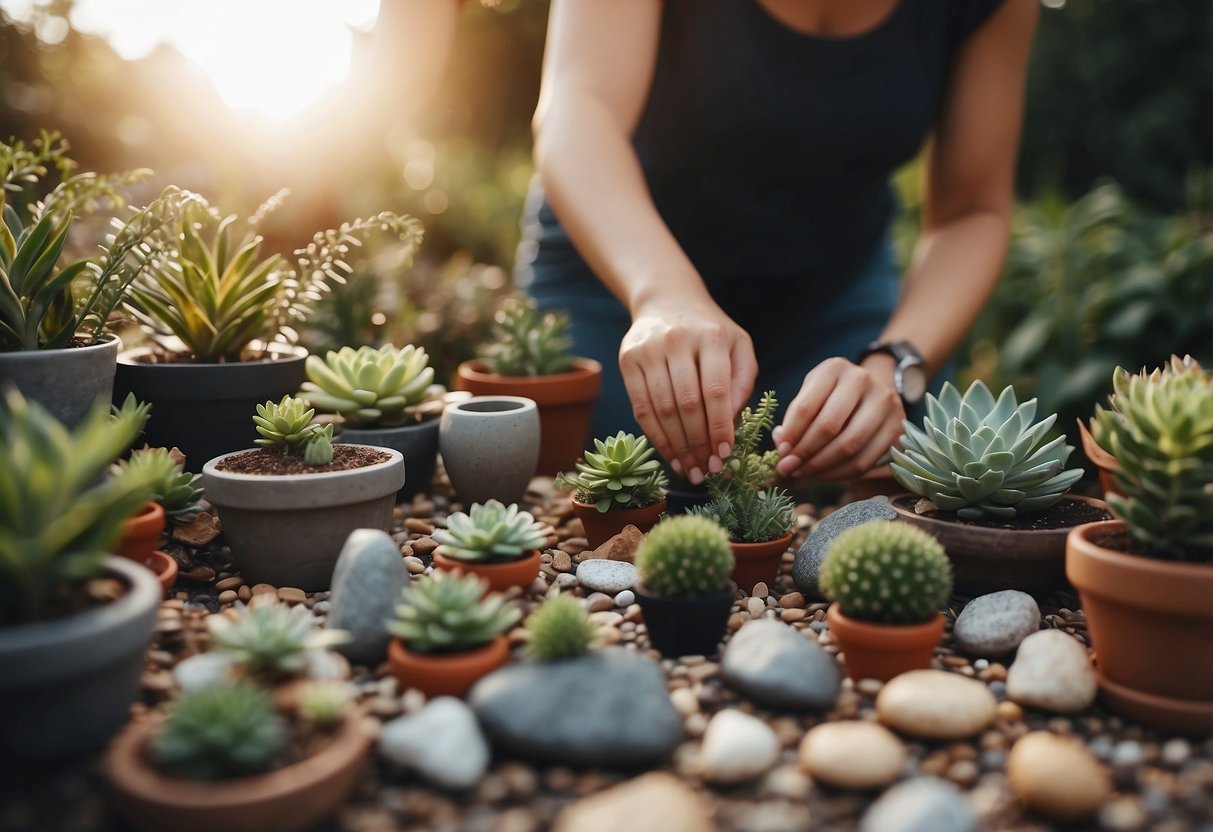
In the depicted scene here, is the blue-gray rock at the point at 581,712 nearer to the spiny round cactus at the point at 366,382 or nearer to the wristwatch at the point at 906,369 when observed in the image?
the spiny round cactus at the point at 366,382

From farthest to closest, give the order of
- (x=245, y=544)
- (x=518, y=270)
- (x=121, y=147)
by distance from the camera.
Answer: (x=121, y=147) < (x=518, y=270) < (x=245, y=544)

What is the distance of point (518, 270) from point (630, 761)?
274 cm

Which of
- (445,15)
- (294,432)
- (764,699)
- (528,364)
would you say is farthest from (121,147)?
(764,699)

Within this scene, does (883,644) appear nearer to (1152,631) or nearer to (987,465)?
(1152,631)

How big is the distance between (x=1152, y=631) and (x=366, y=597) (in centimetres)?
118

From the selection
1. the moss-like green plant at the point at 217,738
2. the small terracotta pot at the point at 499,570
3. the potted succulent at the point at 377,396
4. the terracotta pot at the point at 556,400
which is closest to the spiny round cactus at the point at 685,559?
the small terracotta pot at the point at 499,570

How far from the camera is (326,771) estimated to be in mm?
1078

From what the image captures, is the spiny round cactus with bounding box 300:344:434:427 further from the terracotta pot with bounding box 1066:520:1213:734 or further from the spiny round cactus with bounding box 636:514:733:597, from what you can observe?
A: the terracotta pot with bounding box 1066:520:1213:734

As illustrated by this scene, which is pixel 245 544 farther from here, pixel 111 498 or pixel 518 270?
pixel 518 270

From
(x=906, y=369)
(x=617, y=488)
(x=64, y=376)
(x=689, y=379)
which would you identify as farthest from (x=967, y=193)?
(x=64, y=376)

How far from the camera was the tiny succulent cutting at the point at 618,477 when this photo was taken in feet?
6.11

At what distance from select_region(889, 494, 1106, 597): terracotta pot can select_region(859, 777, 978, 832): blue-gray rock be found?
652 millimetres

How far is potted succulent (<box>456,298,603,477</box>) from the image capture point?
2.43 metres

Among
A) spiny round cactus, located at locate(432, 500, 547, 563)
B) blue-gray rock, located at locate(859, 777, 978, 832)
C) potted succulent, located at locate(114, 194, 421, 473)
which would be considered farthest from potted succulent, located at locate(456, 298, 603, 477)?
blue-gray rock, located at locate(859, 777, 978, 832)
